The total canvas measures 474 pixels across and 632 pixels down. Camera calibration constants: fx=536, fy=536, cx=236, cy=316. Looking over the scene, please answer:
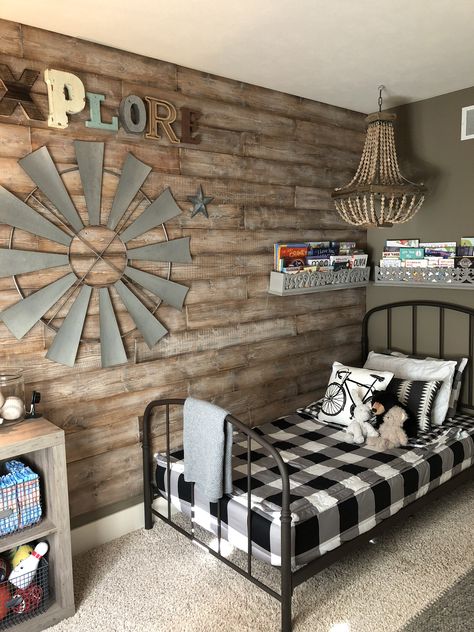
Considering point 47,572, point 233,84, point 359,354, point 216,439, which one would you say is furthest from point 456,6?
point 47,572

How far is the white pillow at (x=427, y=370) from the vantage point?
321cm

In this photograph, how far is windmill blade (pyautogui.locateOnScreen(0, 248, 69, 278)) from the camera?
2.29 metres

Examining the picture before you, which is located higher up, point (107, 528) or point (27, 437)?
point (27, 437)

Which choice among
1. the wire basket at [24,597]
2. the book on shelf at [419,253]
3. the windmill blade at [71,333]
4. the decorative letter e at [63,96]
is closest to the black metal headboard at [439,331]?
the book on shelf at [419,253]

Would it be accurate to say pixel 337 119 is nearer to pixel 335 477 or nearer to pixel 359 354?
pixel 359 354

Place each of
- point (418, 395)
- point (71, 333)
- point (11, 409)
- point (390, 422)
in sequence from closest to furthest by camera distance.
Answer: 1. point (11, 409)
2. point (71, 333)
3. point (390, 422)
4. point (418, 395)

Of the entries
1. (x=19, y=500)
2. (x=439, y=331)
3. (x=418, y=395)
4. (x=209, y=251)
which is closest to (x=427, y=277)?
(x=439, y=331)

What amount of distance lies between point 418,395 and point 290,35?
2.04 m

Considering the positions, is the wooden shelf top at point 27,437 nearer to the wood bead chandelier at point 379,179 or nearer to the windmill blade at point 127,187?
the windmill blade at point 127,187

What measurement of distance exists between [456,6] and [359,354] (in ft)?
7.79

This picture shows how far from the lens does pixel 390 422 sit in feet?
9.41

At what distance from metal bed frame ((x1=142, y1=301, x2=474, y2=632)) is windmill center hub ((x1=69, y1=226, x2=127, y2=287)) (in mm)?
678

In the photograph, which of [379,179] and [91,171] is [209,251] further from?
[379,179]

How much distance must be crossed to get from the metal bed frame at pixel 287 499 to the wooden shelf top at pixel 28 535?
24.8 inches
